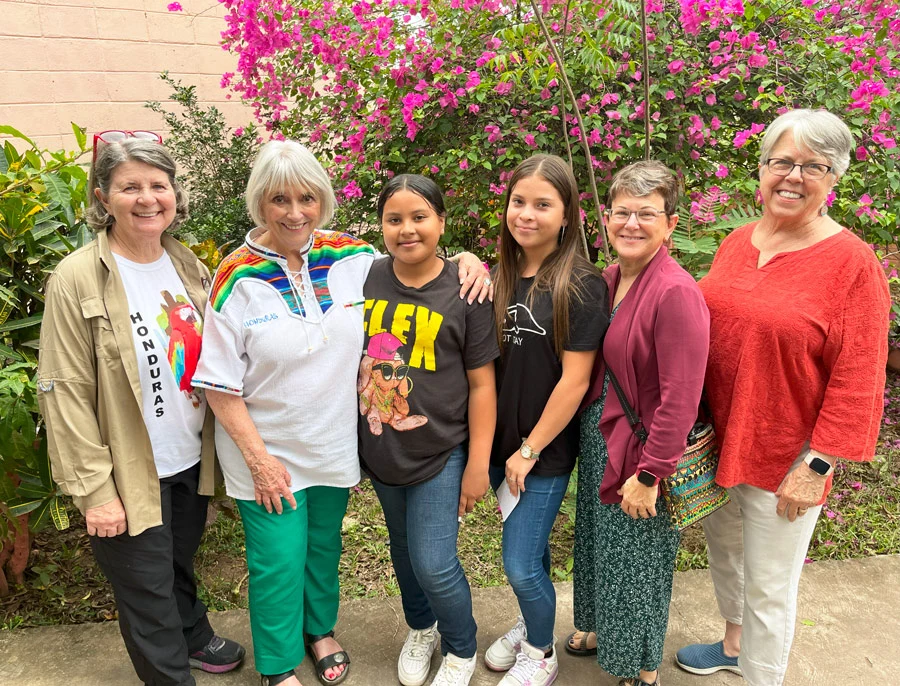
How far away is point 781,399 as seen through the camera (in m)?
1.91

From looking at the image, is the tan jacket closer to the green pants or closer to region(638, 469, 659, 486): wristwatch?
the green pants

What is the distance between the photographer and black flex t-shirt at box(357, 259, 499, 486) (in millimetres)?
2041

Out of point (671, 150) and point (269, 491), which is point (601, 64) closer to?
point (671, 150)

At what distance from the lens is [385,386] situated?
209 cm

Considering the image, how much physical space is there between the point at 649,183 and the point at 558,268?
0.35m

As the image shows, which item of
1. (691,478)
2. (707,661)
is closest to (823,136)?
(691,478)

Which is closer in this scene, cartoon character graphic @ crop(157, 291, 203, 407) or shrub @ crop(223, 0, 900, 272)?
cartoon character graphic @ crop(157, 291, 203, 407)

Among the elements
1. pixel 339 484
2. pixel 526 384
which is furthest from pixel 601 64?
pixel 339 484

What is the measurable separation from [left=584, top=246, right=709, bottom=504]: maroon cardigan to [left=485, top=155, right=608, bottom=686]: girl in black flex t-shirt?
110mm

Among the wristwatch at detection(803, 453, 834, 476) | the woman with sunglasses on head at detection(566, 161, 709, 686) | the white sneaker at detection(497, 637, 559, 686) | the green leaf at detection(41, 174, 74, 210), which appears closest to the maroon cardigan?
the woman with sunglasses on head at detection(566, 161, 709, 686)

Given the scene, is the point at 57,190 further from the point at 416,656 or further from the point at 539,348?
the point at 416,656

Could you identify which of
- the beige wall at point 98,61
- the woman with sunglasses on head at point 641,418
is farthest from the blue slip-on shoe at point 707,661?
the beige wall at point 98,61

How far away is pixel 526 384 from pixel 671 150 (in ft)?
7.12

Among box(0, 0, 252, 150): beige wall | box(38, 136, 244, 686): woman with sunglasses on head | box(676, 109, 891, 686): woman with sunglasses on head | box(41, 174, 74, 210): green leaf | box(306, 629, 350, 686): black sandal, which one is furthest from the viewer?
box(0, 0, 252, 150): beige wall
